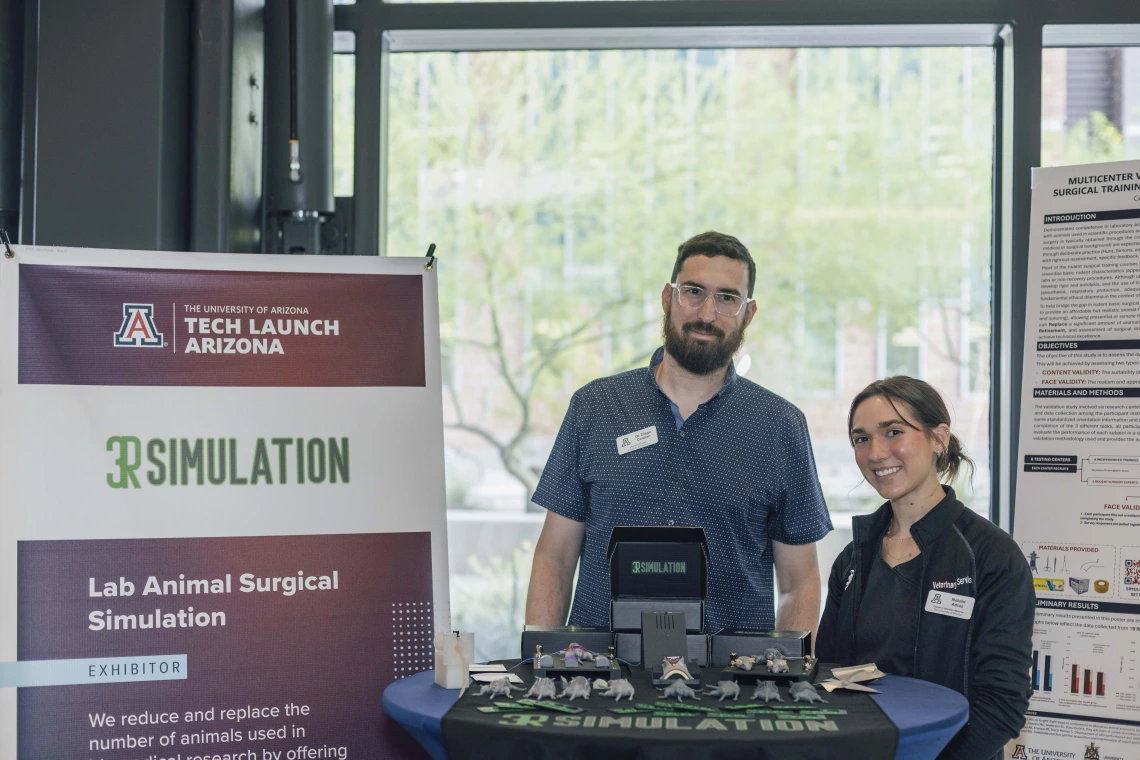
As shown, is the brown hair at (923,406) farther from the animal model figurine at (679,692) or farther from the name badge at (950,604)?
the animal model figurine at (679,692)

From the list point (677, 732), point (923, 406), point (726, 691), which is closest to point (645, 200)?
point (923, 406)

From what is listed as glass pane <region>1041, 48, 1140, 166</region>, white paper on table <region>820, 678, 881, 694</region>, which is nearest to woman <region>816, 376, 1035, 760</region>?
white paper on table <region>820, 678, 881, 694</region>

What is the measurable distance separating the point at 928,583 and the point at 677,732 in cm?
73

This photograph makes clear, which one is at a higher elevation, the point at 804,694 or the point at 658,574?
the point at 658,574

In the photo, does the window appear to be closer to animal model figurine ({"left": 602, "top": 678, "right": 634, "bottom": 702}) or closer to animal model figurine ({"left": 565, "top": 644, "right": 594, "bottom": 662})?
animal model figurine ({"left": 565, "top": 644, "right": 594, "bottom": 662})

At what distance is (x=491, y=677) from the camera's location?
176 centimetres

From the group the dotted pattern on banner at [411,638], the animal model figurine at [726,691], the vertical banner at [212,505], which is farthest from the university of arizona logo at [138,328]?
the animal model figurine at [726,691]

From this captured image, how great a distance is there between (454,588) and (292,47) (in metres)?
2.89

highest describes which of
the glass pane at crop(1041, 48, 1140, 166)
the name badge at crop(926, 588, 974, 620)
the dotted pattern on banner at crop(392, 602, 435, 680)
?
the glass pane at crop(1041, 48, 1140, 166)

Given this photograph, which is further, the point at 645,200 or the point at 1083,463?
the point at 645,200

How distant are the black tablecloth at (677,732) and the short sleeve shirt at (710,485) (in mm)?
757

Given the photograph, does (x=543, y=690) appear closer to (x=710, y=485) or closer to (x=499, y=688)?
(x=499, y=688)

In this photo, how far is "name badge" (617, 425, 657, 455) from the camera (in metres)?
2.39

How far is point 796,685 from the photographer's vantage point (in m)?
1.66
